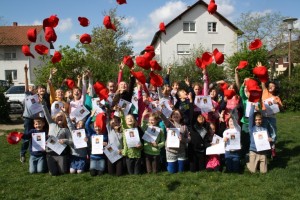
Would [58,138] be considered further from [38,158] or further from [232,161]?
[232,161]

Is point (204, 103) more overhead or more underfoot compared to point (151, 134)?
more overhead

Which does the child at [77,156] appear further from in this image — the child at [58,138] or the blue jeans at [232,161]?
the blue jeans at [232,161]

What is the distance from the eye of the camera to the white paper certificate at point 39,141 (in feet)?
21.7

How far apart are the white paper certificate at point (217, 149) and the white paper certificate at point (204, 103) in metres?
0.82

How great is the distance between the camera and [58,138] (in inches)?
259

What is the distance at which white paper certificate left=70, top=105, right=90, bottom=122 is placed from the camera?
6.86m

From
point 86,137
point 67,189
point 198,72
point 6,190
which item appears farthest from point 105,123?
point 198,72

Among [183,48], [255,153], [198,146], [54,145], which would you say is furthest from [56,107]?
[183,48]

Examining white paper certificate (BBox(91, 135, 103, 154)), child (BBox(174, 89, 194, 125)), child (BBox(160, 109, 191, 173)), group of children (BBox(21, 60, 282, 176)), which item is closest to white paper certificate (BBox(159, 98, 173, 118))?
group of children (BBox(21, 60, 282, 176))

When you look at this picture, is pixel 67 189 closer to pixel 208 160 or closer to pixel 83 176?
pixel 83 176

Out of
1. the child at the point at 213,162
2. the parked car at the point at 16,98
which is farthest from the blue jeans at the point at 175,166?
the parked car at the point at 16,98

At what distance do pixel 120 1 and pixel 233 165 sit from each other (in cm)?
383

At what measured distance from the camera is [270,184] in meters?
5.50

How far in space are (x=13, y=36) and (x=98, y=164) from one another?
41.1 metres
